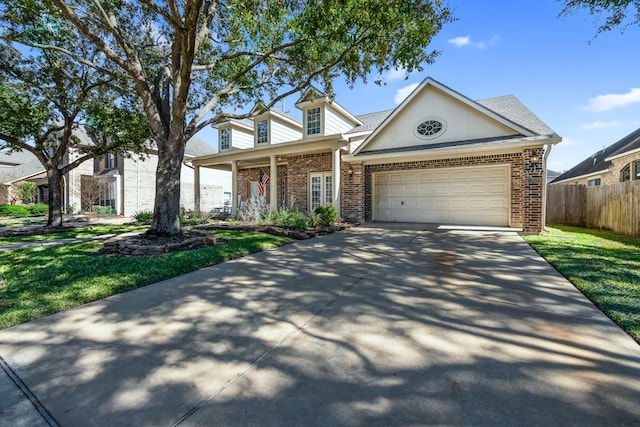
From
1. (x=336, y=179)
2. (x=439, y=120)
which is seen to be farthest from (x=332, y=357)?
(x=439, y=120)

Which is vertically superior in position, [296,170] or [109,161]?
[109,161]

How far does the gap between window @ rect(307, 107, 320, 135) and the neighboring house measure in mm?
13906

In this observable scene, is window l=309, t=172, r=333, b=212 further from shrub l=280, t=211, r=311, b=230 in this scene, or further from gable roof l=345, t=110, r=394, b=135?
shrub l=280, t=211, r=311, b=230

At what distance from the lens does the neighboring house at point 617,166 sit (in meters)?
13.0

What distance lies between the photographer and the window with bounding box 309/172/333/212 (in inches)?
527

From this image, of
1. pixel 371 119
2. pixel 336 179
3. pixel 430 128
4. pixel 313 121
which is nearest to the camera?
pixel 430 128

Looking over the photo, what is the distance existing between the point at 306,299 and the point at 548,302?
9.70 feet

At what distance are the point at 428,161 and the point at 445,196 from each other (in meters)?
1.55

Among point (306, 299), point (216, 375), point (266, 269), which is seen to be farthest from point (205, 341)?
point (266, 269)

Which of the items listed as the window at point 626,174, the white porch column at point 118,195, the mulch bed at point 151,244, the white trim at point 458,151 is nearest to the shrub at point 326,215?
the white trim at point 458,151

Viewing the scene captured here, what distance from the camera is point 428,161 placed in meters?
11.4

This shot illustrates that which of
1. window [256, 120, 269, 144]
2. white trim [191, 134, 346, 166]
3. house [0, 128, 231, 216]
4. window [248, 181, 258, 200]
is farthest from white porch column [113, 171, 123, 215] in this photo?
window [256, 120, 269, 144]

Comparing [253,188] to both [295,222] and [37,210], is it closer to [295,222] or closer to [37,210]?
[295,222]

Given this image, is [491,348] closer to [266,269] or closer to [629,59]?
[266,269]
